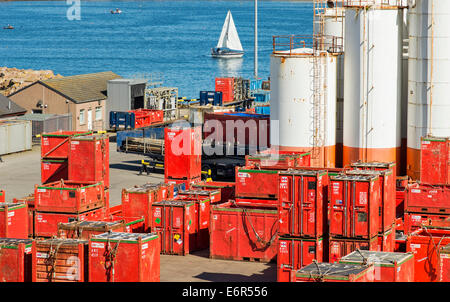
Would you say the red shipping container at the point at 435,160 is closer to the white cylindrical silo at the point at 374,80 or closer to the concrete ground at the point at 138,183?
the white cylindrical silo at the point at 374,80

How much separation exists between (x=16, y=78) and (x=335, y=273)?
8339cm

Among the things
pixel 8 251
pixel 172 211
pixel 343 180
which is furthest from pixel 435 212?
pixel 8 251

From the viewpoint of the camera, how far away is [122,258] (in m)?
28.2

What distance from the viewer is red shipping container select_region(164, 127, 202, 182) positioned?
47969mm

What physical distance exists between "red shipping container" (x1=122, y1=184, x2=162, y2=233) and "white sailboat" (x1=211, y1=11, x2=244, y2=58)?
486ft

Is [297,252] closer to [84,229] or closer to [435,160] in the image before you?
[84,229]

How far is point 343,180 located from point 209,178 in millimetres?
20584

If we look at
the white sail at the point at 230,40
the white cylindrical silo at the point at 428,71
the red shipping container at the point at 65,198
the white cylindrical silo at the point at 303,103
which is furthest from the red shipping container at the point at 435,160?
the white sail at the point at 230,40

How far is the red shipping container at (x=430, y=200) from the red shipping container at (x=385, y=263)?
1032 cm

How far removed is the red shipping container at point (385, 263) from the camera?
25734mm

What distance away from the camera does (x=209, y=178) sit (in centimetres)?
5134

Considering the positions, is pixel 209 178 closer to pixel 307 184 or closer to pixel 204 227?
pixel 204 227

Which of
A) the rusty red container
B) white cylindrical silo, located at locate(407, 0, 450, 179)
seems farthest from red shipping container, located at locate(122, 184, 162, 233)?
white cylindrical silo, located at locate(407, 0, 450, 179)

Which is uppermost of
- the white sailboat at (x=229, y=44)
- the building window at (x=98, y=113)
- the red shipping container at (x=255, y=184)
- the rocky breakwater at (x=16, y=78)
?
the white sailboat at (x=229, y=44)
